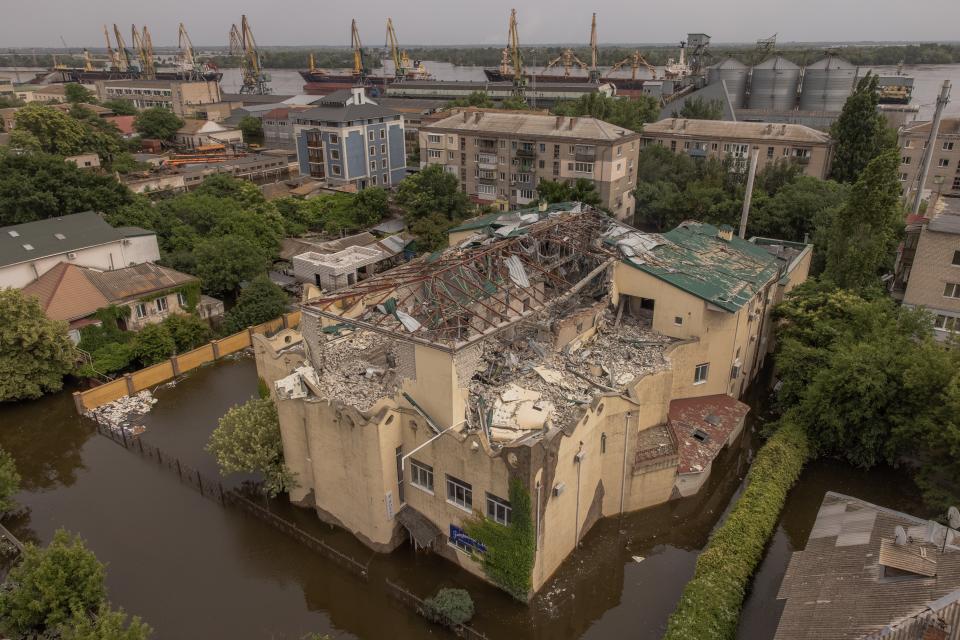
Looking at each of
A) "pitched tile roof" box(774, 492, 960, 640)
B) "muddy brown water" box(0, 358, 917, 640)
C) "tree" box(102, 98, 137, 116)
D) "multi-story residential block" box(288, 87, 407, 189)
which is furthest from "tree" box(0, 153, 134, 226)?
"tree" box(102, 98, 137, 116)

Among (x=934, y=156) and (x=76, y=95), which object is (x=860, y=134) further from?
(x=76, y=95)

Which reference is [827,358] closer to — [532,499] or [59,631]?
[532,499]

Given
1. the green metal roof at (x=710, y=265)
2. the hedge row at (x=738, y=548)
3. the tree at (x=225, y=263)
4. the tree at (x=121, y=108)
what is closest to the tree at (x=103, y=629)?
the hedge row at (x=738, y=548)

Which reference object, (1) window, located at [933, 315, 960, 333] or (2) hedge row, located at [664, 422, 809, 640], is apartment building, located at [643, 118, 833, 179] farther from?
(2) hedge row, located at [664, 422, 809, 640]

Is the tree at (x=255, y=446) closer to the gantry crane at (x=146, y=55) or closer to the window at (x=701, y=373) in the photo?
the window at (x=701, y=373)

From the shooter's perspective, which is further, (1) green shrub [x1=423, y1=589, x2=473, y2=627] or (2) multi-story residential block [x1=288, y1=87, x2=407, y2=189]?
(2) multi-story residential block [x1=288, y1=87, x2=407, y2=189]

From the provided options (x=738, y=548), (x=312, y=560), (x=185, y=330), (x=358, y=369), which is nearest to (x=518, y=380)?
(x=358, y=369)

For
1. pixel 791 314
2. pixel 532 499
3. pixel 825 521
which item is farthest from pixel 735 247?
pixel 532 499
